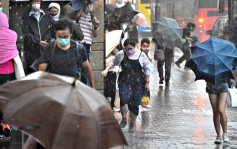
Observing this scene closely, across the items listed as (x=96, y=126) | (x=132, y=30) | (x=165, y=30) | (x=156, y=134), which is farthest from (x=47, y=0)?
(x=96, y=126)

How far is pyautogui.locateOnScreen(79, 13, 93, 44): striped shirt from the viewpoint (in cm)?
1161

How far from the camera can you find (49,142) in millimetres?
4766

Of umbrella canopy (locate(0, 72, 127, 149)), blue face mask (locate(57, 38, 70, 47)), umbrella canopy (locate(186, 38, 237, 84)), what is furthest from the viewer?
umbrella canopy (locate(186, 38, 237, 84))

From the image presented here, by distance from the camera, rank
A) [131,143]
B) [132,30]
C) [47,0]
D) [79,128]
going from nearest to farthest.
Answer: [79,128] → [131,143] → [47,0] → [132,30]

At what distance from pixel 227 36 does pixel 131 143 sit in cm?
1117

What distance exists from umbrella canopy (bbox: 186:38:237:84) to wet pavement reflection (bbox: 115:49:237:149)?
103cm

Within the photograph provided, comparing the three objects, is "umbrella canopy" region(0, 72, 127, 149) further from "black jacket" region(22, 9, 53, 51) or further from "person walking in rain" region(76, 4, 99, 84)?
"person walking in rain" region(76, 4, 99, 84)

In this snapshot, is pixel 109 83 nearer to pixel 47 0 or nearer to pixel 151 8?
pixel 47 0

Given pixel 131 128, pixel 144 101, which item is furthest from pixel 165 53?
pixel 131 128

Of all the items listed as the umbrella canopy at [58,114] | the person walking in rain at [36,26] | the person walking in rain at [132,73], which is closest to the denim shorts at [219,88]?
the person walking in rain at [132,73]

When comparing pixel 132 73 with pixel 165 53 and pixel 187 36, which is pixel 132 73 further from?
pixel 187 36

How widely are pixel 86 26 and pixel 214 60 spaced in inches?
116

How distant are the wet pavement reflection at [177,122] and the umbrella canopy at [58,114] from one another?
440 centimetres

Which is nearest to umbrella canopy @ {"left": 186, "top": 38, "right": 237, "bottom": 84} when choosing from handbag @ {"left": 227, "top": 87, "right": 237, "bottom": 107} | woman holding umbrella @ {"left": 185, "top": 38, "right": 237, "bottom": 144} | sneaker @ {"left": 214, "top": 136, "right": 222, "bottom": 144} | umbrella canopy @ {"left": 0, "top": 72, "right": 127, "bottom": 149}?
woman holding umbrella @ {"left": 185, "top": 38, "right": 237, "bottom": 144}
